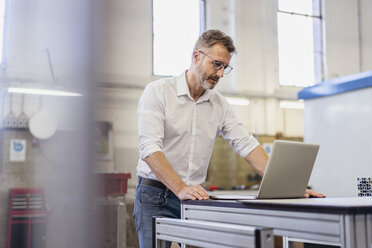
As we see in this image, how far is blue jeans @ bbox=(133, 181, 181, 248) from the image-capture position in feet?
5.29

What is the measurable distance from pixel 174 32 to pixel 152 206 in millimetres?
3675

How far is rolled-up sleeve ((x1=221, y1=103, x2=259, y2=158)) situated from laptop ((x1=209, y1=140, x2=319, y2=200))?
0.43 metres

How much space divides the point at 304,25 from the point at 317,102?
2760 millimetres

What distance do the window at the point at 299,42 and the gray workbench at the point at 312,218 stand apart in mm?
4580

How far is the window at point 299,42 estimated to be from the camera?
18.4 ft

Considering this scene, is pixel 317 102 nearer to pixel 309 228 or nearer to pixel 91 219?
pixel 309 228

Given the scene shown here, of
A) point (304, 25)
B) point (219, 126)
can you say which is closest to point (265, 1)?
point (304, 25)

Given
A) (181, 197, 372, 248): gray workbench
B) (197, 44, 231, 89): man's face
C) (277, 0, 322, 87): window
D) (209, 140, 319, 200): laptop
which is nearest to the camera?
(181, 197, 372, 248): gray workbench

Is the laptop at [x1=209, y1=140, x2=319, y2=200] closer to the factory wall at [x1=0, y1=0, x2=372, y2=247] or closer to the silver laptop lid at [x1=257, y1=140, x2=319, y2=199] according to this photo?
the silver laptop lid at [x1=257, y1=140, x2=319, y2=199]

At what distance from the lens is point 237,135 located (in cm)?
185

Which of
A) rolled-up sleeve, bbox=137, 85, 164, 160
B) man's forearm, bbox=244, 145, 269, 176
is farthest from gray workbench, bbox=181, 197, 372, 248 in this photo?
man's forearm, bbox=244, 145, 269, 176

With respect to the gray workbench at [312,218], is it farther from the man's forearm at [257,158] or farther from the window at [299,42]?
the window at [299,42]

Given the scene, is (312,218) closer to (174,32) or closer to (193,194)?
(193,194)

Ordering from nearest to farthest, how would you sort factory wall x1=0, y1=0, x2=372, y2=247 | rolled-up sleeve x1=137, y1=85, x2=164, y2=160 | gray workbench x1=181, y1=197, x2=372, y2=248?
factory wall x1=0, y1=0, x2=372, y2=247 < gray workbench x1=181, y1=197, x2=372, y2=248 < rolled-up sleeve x1=137, y1=85, x2=164, y2=160
